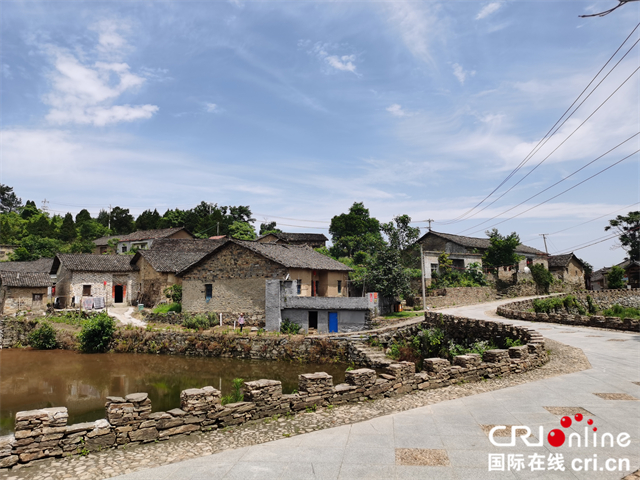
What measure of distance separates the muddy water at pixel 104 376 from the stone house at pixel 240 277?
4.99 m

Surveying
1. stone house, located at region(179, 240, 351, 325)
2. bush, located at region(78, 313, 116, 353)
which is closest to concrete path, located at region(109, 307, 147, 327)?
bush, located at region(78, 313, 116, 353)

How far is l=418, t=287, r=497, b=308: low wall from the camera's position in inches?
1359

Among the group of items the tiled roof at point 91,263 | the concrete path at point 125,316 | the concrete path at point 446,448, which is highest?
the tiled roof at point 91,263

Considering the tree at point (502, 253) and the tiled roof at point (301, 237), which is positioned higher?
the tiled roof at point (301, 237)

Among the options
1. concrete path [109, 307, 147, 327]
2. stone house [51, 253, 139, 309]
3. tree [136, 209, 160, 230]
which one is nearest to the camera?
concrete path [109, 307, 147, 327]

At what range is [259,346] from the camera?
73.8 ft

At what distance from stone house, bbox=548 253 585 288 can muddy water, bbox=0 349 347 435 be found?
41.7m

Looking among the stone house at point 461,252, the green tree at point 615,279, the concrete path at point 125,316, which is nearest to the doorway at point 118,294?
the concrete path at point 125,316

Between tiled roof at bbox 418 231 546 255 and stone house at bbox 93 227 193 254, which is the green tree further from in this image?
stone house at bbox 93 227 193 254

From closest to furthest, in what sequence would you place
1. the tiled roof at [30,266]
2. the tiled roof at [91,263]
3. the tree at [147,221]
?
the tiled roof at [91,263] → the tiled roof at [30,266] → the tree at [147,221]

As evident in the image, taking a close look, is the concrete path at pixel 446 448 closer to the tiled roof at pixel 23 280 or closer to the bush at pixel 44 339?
the bush at pixel 44 339

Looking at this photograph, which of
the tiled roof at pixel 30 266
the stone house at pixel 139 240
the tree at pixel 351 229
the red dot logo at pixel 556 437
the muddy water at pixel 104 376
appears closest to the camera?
the red dot logo at pixel 556 437

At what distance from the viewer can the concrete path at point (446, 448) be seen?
5742 millimetres

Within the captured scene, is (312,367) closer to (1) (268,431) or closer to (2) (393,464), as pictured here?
(1) (268,431)
